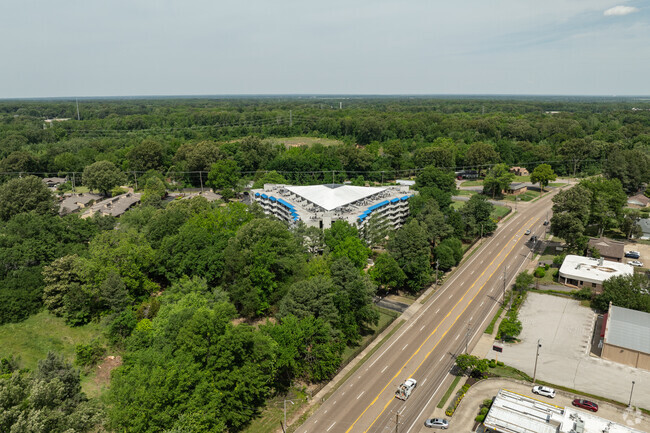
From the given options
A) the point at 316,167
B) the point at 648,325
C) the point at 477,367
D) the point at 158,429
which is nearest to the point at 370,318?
the point at 477,367

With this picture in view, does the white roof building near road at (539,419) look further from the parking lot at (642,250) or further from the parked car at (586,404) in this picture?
the parking lot at (642,250)

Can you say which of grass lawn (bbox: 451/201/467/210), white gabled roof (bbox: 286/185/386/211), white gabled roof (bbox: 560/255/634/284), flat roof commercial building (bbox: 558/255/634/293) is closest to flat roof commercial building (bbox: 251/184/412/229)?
white gabled roof (bbox: 286/185/386/211)

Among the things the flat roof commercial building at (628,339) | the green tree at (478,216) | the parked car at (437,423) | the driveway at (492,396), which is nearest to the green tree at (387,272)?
the driveway at (492,396)

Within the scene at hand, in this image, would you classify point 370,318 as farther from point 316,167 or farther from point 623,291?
point 316,167

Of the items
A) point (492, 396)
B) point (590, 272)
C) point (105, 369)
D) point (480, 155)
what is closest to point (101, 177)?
point (105, 369)

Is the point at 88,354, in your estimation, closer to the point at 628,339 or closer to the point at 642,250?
the point at 628,339

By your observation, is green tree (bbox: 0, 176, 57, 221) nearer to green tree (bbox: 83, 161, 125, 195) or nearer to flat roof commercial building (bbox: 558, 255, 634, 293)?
green tree (bbox: 83, 161, 125, 195)
